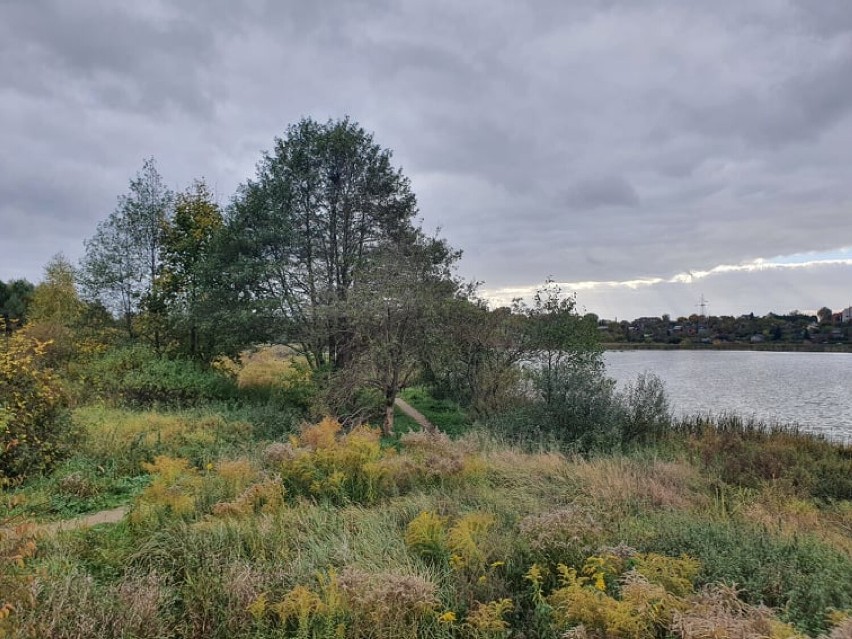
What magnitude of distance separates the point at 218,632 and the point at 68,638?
0.90 m

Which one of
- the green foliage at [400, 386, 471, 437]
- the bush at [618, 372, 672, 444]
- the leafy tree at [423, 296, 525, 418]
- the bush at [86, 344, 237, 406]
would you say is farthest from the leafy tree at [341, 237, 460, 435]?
the bush at [618, 372, 672, 444]

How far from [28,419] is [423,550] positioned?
7.10 meters

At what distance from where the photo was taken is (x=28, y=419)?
299 inches

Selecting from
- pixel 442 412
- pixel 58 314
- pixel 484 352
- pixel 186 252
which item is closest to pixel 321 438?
pixel 484 352

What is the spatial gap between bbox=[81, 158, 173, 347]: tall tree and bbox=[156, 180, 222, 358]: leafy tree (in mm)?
299

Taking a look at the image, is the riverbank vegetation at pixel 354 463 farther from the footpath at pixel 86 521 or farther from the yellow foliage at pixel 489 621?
the footpath at pixel 86 521

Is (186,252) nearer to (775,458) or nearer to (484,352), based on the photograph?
(484,352)

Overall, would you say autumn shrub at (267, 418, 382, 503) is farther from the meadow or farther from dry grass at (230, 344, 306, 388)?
dry grass at (230, 344, 306, 388)

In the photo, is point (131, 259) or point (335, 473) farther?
point (131, 259)

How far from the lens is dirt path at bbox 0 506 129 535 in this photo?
503cm

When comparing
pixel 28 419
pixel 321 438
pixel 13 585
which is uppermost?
pixel 28 419

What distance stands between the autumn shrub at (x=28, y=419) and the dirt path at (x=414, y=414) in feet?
25.3

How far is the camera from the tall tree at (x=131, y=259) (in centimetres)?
1528

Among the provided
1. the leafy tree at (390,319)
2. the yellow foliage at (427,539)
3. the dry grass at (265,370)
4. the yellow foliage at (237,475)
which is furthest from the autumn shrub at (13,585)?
the dry grass at (265,370)
